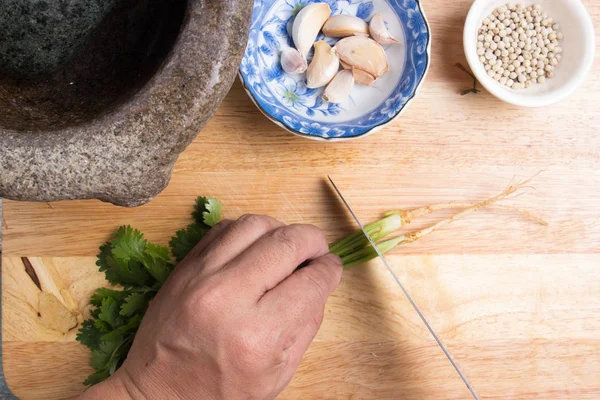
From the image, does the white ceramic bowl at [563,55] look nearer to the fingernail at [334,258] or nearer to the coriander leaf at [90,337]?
the fingernail at [334,258]

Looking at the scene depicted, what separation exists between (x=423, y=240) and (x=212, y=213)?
0.48m

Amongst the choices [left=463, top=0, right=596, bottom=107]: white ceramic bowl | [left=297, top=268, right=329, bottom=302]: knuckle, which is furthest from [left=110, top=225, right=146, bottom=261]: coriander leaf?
[left=463, top=0, right=596, bottom=107]: white ceramic bowl

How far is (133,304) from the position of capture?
49.5 inches

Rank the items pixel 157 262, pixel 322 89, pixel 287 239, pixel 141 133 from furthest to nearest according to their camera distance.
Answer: pixel 322 89 < pixel 157 262 < pixel 287 239 < pixel 141 133

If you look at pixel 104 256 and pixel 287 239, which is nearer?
pixel 287 239

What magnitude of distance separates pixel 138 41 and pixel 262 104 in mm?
275

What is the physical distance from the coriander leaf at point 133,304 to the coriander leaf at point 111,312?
0.06ft

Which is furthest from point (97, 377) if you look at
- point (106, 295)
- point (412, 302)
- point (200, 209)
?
point (412, 302)

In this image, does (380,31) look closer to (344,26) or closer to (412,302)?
(344,26)

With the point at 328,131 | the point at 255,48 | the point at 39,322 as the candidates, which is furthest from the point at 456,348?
the point at 39,322

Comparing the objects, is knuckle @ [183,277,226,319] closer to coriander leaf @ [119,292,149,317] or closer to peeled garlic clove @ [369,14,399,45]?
coriander leaf @ [119,292,149,317]

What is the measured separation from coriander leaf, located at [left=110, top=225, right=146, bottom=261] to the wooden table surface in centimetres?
5

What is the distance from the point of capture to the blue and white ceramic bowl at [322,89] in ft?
4.21

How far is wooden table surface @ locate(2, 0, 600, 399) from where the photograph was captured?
1321 millimetres
